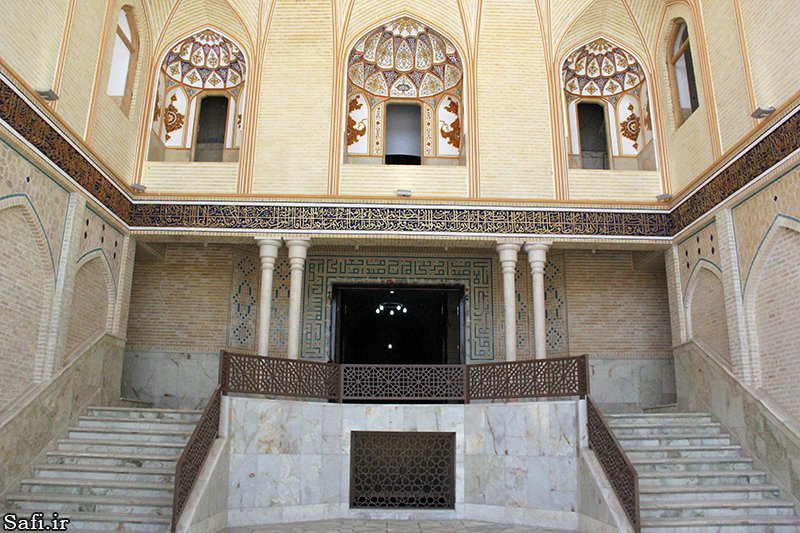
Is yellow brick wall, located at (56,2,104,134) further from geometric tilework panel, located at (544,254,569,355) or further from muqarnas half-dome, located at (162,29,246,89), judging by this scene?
geometric tilework panel, located at (544,254,569,355)

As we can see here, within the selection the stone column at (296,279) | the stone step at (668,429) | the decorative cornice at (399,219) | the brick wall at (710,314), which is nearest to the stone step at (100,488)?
the stone column at (296,279)

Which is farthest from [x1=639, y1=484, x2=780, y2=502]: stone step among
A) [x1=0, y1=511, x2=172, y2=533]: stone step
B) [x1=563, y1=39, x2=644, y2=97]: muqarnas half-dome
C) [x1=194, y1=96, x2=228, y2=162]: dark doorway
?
[x1=194, y1=96, x2=228, y2=162]: dark doorway

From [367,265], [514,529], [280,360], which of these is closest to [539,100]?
[367,265]

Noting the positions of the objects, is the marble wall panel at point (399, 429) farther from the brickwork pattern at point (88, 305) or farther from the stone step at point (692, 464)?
the brickwork pattern at point (88, 305)

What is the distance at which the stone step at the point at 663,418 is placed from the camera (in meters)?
7.37

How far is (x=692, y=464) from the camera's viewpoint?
6480 millimetres

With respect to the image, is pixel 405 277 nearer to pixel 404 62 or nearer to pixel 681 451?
pixel 404 62

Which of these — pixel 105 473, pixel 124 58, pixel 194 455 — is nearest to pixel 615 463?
pixel 194 455

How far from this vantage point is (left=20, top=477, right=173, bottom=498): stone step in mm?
5848

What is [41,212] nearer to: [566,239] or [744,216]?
[566,239]

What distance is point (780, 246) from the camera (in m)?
6.37

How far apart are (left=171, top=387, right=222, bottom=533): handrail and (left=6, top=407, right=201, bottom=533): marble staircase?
32cm

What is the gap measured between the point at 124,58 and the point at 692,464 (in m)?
8.31

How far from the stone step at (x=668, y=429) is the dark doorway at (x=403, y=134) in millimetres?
4621
